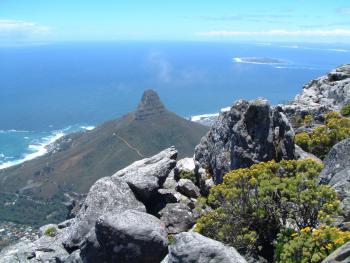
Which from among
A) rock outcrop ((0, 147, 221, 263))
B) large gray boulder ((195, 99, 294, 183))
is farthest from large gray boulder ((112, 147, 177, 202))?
large gray boulder ((195, 99, 294, 183))

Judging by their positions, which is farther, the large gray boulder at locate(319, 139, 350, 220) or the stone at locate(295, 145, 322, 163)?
the stone at locate(295, 145, 322, 163)

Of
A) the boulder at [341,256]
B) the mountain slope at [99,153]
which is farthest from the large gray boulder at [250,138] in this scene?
the mountain slope at [99,153]

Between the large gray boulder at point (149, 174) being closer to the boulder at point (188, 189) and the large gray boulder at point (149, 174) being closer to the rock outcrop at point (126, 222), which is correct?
the rock outcrop at point (126, 222)

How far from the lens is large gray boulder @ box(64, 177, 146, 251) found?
15875 mm

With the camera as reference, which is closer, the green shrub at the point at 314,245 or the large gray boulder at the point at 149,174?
the green shrub at the point at 314,245

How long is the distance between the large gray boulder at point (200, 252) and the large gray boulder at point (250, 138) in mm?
6406

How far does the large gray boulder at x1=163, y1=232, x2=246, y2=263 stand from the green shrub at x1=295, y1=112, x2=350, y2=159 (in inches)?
403

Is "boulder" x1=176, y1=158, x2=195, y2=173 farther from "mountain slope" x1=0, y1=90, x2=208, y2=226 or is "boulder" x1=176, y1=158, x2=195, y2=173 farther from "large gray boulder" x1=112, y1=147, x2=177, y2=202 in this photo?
"mountain slope" x1=0, y1=90, x2=208, y2=226

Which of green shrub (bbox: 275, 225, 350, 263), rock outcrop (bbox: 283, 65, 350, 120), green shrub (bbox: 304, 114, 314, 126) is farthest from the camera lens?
rock outcrop (bbox: 283, 65, 350, 120)

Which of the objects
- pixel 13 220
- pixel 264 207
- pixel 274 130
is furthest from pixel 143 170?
pixel 13 220

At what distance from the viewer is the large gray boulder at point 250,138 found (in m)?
17.5

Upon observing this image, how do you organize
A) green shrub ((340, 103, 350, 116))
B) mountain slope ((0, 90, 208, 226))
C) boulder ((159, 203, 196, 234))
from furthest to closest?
mountain slope ((0, 90, 208, 226))
green shrub ((340, 103, 350, 116))
boulder ((159, 203, 196, 234))

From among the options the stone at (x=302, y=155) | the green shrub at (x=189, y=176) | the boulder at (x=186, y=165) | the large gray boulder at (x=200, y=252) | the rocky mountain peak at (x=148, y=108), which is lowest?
the rocky mountain peak at (x=148, y=108)

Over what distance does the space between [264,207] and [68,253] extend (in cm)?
743
